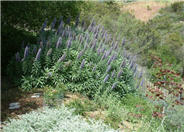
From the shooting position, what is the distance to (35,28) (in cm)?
882

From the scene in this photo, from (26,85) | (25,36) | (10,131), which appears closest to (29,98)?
(26,85)

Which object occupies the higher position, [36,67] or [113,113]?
[36,67]

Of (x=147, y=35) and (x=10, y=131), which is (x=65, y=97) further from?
(x=147, y=35)

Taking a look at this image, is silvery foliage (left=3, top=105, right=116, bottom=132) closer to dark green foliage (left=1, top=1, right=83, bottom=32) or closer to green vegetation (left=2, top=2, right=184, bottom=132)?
green vegetation (left=2, top=2, right=184, bottom=132)

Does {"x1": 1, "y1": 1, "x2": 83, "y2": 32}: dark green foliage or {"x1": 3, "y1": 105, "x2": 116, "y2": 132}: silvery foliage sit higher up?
{"x1": 1, "y1": 1, "x2": 83, "y2": 32}: dark green foliage

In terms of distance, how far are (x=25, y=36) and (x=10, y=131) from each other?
4.93 m

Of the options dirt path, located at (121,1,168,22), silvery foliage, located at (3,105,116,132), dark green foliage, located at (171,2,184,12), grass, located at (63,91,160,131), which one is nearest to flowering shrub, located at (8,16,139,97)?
grass, located at (63,91,160,131)

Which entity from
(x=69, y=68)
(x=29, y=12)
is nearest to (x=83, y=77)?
(x=69, y=68)

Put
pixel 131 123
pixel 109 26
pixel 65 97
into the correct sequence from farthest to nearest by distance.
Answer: pixel 109 26 < pixel 65 97 < pixel 131 123

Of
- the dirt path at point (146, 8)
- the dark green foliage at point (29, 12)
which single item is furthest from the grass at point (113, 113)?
the dirt path at point (146, 8)

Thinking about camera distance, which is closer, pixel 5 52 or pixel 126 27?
pixel 5 52

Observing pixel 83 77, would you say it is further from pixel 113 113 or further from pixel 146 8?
pixel 146 8

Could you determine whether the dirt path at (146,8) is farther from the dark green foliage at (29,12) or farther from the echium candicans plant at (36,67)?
the echium candicans plant at (36,67)

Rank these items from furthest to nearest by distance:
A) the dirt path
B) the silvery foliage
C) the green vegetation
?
the dirt path, the green vegetation, the silvery foliage
